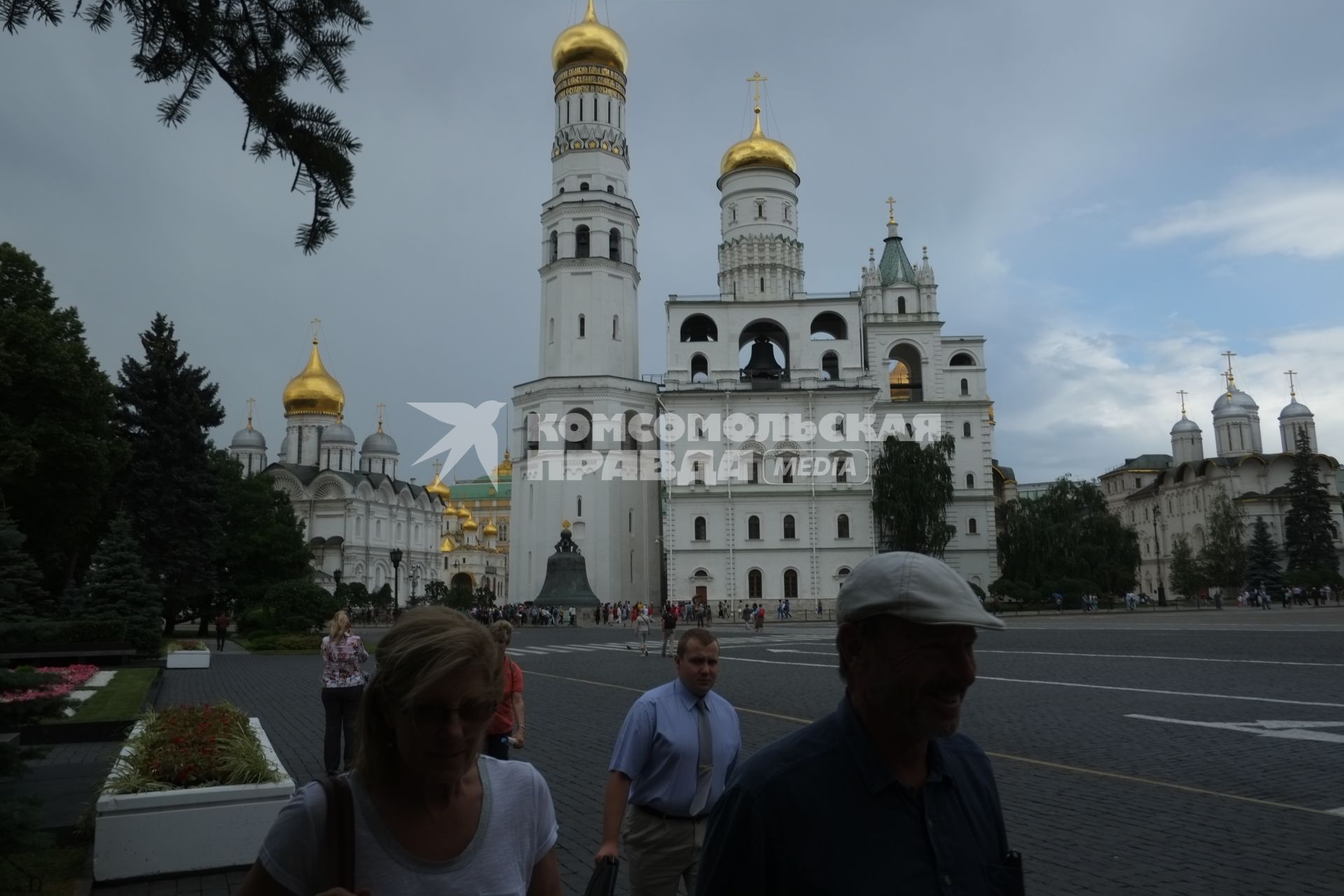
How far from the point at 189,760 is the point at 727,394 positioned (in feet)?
169

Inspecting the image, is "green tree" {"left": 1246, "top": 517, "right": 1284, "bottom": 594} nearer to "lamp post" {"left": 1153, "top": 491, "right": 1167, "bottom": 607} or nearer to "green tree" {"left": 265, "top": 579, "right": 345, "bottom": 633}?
"lamp post" {"left": 1153, "top": 491, "right": 1167, "bottom": 607}

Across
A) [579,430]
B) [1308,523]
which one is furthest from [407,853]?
[1308,523]

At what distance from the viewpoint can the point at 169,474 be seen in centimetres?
3712

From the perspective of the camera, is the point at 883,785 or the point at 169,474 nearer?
the point at 883,785

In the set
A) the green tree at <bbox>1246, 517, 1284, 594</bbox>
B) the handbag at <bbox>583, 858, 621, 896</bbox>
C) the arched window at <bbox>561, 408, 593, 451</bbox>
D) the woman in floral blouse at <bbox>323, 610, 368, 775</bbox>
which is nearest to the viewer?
the handbag at <bbox>583, 858, 621, 896</bbox>

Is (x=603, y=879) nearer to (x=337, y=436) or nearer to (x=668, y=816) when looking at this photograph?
(x=668, y=816)

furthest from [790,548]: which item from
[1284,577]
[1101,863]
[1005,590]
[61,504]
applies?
[1101,863]

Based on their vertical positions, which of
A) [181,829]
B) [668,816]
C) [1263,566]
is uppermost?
[1263,566]

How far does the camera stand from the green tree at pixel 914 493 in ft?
180

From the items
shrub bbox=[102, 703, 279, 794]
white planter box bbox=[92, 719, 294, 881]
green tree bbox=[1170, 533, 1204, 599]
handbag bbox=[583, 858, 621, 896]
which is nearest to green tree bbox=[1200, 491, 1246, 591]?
green tree bbox=[1170, 533, 1204, 599]

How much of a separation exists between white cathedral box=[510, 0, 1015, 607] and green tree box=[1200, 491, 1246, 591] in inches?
775

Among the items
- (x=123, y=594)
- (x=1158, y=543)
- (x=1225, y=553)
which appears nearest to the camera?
(x=123, y=594)

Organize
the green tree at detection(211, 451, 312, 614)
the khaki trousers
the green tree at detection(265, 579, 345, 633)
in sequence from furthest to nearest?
the green tree at detection(211, 451, 312, 614) < the green tree at detection(265, 579, 345, 633) < the khaki trousers

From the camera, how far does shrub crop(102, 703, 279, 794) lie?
279 inches
